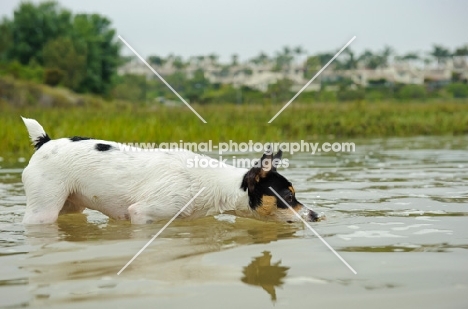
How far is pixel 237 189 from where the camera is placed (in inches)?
297

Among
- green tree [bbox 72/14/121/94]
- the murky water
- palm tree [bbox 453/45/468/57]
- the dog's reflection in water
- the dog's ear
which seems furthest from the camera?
palm tree [bbox 453/45/468/57]

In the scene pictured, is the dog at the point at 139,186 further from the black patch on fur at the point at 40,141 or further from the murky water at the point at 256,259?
the murky water at the point at 256,259

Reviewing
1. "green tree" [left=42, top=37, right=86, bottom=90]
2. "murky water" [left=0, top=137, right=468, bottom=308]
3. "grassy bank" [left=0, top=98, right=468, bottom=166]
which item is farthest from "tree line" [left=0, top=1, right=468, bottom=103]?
"murky water" [left=0, top=137, right=468, bottom=308]

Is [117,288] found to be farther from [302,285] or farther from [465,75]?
[465,75]

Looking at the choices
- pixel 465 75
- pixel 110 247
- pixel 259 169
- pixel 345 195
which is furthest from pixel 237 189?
pixel 465 75

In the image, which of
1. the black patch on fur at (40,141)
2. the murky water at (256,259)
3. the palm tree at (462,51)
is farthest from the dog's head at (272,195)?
the palm tree at (462,51)

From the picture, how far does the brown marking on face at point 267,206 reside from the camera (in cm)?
740

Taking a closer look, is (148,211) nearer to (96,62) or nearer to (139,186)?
(139,186)

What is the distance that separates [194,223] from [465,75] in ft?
275

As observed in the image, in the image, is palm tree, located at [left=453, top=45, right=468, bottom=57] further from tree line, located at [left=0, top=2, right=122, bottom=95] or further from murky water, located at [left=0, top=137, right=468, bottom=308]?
murky water, located at [left=0, top=137, right=468, bottom=308]

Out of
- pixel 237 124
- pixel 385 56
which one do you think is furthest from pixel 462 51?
pixel 237 124

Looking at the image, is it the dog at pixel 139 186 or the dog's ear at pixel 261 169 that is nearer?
the dog's ear at pixel 261 169

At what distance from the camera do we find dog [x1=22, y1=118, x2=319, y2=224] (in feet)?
24.2

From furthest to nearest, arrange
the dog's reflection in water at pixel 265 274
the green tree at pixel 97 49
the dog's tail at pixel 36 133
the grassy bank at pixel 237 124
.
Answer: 1. the green tree at pixel 97 49
2. the grassy bank at pixel 237 124
3. the dog's tail at pixel 36 133
4. the dog's reflection in water at pixel 265 274
